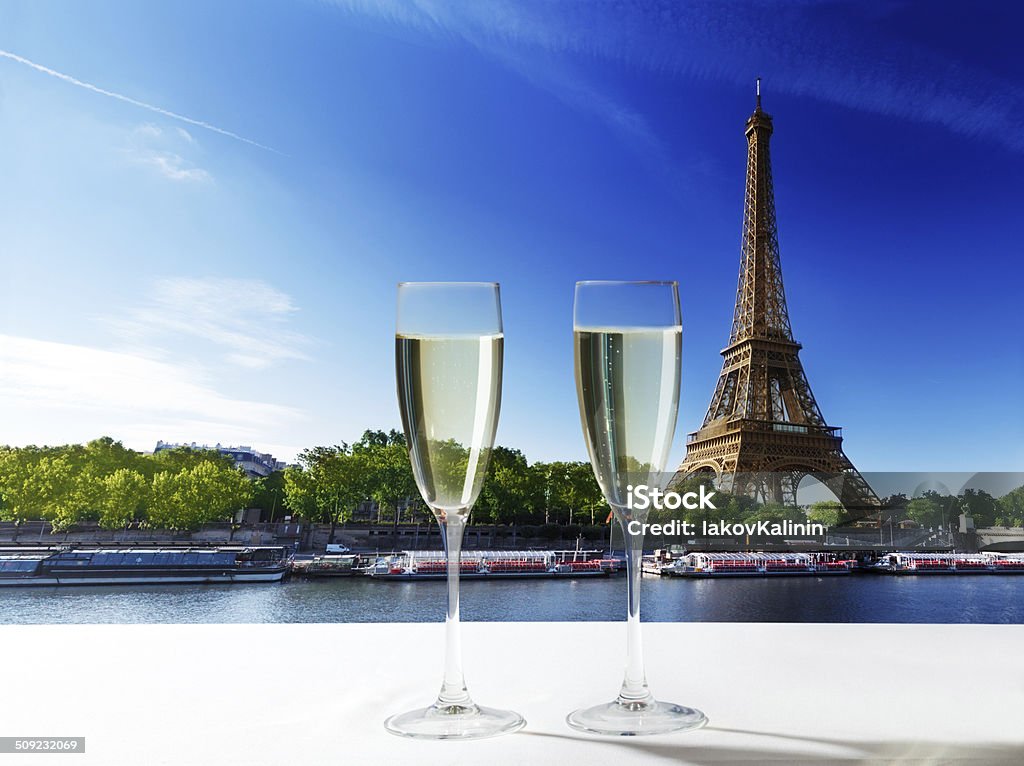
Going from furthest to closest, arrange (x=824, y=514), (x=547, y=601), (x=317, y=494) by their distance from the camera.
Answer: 1. (x=317, y=494)
2. (x=547, y=601)
3. (x=824, y=514)

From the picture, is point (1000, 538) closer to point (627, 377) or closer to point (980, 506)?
point (980, 506)

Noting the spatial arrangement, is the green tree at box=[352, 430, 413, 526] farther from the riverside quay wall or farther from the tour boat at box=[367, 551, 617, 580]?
the tour boat at box=[367, 551, 617, 580]

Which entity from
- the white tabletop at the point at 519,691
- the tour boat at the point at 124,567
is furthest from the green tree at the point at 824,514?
the white tabletop at the point at 519,691

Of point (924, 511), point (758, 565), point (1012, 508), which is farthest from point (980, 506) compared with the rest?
point (758, 565)

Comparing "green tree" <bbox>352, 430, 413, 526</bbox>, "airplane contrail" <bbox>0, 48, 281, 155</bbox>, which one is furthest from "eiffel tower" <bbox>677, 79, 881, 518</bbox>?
"airplane contrail" <bbox>0, 48, 281, 155</bbox>

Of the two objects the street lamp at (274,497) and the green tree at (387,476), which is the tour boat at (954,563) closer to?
the green tree at (387,476)

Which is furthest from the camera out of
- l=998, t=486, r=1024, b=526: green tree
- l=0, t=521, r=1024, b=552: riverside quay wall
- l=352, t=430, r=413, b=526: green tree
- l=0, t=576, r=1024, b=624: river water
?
l=352, t=430, r=413, b=526: green tree
